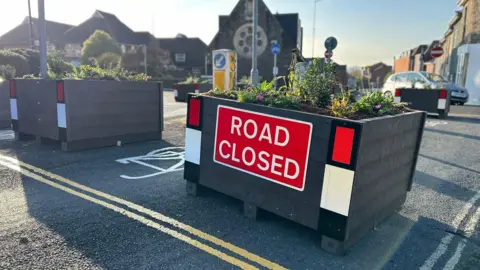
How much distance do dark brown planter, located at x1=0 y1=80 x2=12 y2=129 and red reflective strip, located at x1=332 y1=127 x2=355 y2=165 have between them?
9.24 metres

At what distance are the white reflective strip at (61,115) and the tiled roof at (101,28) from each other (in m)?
49.2

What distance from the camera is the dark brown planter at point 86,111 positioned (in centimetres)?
628

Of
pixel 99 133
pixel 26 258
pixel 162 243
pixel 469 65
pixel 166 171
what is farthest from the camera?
pixel 469 65

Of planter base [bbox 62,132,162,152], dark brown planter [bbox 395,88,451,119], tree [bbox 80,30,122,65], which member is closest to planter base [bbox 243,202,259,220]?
planter base [bbox 62,132,162,152]

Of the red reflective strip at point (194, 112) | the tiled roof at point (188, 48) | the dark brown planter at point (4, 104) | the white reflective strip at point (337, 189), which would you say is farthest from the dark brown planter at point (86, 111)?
the tiled roof at point (188, 48)

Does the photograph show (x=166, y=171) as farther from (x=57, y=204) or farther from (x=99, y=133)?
(x=99, y=133)

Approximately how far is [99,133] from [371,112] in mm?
5428

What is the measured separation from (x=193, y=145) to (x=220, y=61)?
7.44m

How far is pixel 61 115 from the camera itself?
6254 mm

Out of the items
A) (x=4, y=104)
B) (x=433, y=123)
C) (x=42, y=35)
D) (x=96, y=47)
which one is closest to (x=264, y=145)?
(x=42, y=35)

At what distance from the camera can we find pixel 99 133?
22.0ft

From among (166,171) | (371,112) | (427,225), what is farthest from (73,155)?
(427,225)

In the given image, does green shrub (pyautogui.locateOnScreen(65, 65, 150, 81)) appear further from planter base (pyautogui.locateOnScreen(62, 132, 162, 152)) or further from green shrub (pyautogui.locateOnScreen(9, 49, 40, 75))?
green shrub (pyautogui.locateOnScreen(9, 49, 40, 75))

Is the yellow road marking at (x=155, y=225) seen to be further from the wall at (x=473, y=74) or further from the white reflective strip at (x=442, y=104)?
the wall at (x=473, y=74)
